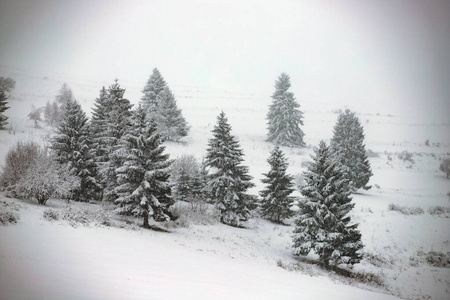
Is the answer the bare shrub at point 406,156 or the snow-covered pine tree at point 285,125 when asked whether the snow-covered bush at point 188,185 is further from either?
the bare shrub at point 406,156

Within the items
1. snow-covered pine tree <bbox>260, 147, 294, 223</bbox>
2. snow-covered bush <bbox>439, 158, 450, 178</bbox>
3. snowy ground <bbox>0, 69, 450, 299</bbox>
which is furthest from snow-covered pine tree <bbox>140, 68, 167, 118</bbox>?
snow-covered bush <bbox>439, 158, 450, 178</bbox>

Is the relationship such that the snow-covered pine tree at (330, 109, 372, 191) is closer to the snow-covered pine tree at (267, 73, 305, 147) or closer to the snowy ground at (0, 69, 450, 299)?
the snowy ground at (0, 69, 450, 299)

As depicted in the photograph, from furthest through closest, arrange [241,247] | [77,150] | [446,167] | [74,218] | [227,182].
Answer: [446,167], [227,182], [77,150], [241,247], [74,218]

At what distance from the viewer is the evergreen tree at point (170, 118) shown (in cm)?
3931

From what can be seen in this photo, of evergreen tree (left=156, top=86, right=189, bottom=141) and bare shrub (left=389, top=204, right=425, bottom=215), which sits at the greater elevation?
evergreen tree (left=156, top=86, right=189, bottom=141)

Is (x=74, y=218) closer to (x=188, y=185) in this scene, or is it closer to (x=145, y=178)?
(x=145, y=178)

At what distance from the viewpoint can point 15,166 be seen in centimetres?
1617

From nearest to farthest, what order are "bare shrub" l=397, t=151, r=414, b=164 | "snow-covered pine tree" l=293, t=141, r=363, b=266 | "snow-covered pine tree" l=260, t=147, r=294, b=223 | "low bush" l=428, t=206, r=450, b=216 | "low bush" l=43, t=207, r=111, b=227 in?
"low bush" l=43, t=207, r=111, b=227
"snow-covered pine tree" l=293, t=141, r=363, b=266
"low bush" l=428, t=206, r=450, b=216
"snow-covered pine tree" l=260, t=147, r=294, b=223
"bare shrub" l=397, t=151, r=414, b=164

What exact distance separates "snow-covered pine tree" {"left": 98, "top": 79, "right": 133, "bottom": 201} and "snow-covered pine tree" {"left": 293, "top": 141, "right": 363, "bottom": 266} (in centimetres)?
1384

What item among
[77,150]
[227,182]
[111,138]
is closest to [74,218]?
[111,138]

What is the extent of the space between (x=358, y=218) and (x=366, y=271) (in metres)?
8.93

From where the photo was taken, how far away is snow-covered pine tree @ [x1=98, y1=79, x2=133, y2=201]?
20703mm

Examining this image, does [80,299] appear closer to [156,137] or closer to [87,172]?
[156,137]

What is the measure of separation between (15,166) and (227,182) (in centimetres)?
1467
